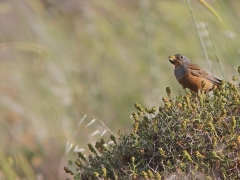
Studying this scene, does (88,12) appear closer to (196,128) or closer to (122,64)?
(122,64)

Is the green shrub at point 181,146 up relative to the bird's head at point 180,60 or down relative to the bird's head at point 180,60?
down

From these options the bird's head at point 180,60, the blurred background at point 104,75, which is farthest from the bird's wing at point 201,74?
the blurred background at point 104,75

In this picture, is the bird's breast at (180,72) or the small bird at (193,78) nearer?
the small bird at (193,78)

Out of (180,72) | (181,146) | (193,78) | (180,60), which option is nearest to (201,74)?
(193,78)

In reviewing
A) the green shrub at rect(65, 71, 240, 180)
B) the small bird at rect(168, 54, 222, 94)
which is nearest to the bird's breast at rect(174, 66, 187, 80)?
the small bird at rect(168, 54, 222, 94)

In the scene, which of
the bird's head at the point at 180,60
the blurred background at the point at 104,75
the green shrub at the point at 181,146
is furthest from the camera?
the blurred background at the point at 104,75

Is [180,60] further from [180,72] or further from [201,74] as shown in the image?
[201,74]

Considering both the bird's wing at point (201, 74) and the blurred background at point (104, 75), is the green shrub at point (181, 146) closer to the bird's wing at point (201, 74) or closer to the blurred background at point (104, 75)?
the bird's wing at point (201, 74)

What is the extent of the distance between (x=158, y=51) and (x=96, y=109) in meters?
1.15

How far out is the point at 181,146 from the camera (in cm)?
341

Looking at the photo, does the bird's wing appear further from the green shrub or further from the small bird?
the green shrub

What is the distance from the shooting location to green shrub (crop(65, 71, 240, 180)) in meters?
3.29

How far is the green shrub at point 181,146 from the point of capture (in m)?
3.29

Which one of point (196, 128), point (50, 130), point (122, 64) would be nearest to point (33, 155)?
point (50, 130)
